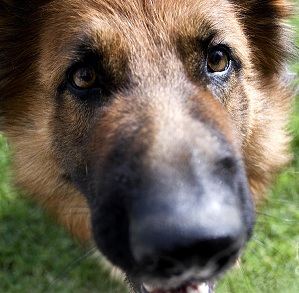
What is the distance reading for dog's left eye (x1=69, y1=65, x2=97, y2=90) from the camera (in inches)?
99.3

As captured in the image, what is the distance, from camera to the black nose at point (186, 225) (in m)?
1.87

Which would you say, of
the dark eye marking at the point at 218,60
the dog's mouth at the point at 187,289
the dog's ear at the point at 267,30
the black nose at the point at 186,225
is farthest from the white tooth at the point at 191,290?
the dog's ear at the point at 267,30

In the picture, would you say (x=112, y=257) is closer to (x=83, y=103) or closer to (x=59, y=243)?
(x=83, y=103)

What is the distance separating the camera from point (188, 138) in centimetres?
217

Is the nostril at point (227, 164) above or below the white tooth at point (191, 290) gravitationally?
above

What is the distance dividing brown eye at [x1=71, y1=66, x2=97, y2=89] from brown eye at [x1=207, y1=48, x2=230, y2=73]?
602 millimetres

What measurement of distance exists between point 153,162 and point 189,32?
76cm

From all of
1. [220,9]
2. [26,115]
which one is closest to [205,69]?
[220,9]

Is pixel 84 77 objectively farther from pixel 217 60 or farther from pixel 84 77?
pixel 217 60

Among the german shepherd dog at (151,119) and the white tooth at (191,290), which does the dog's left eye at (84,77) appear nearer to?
the german shepherd dog at (151,119)

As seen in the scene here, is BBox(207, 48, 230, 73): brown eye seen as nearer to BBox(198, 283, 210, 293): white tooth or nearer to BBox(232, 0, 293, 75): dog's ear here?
BBox(232, 0, 293, 75): dog's ear

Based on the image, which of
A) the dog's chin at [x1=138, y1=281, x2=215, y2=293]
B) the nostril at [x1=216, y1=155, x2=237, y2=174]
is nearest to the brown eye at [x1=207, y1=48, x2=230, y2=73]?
the nostril at [x1=216, y1=155, x2=237, y2=174]

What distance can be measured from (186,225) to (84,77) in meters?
1.06

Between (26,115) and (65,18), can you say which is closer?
(65,18)
